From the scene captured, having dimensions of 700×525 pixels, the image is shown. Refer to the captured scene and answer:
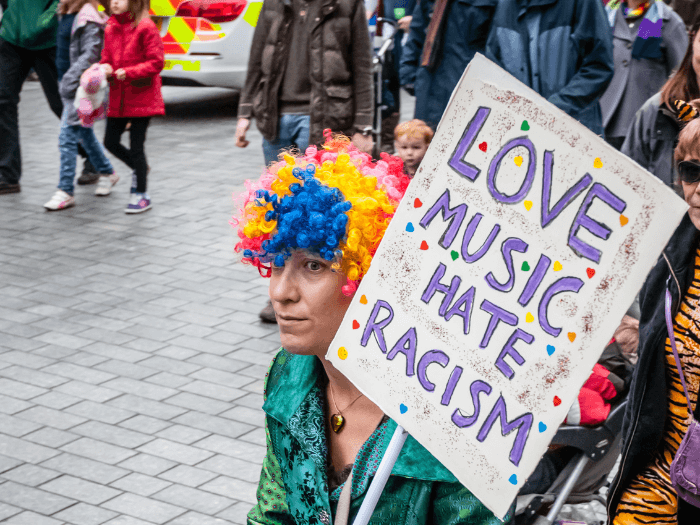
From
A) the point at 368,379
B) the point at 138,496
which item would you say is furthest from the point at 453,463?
the point at 138,496

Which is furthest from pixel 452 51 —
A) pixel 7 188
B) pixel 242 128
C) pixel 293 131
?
pixel 7 188

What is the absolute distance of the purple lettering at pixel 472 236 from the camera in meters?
1.79

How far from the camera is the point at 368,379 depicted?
1.91m

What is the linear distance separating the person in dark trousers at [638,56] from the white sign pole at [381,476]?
4823 millimetres

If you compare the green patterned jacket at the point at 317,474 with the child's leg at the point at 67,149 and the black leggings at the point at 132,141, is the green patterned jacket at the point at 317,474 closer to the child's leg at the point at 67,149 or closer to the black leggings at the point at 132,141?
the black leggings at the point at 132,141

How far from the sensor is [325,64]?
17.8 feet

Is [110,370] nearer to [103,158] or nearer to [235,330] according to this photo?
[235,330]

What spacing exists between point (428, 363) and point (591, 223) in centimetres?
42

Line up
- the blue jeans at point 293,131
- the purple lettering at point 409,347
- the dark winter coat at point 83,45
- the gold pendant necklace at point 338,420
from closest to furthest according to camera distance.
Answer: the purple lettering at point 409,347 → the gold pendant necklace at point 338,420 → the blue jeans at point 293,131 → the dark winter coat at point 83,45

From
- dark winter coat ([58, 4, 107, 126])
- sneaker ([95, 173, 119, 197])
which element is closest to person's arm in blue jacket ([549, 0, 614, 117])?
dark winter coat ([58, 4, 107, 126])

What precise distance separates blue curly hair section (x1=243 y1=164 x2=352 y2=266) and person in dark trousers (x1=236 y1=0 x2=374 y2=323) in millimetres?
3218

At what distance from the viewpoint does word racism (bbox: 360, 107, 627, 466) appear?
5.59 feet

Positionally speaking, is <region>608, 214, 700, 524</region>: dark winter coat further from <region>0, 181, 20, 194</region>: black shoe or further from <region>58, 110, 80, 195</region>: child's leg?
<region>0, 181, 20, 194</region>: black shoe

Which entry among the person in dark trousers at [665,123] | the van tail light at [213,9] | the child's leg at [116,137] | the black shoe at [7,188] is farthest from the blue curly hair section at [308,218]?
the van tail light at [213,9]
